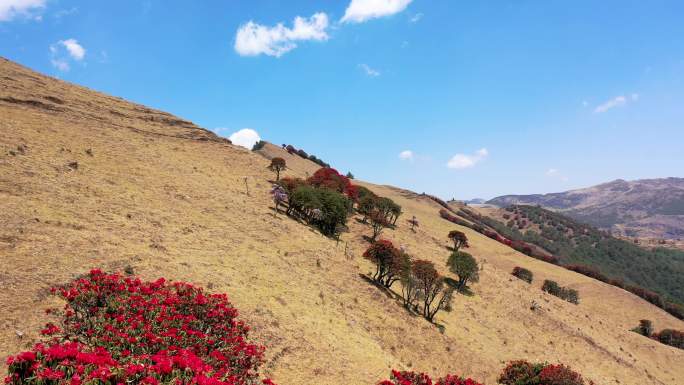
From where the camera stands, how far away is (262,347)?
54.6ft

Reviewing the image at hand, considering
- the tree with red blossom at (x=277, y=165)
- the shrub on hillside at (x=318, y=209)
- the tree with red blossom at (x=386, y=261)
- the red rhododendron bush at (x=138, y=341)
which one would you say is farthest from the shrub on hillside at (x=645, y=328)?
the red rhododendron bush at (x=138, y=341)

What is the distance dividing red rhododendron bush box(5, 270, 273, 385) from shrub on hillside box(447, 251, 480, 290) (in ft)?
123

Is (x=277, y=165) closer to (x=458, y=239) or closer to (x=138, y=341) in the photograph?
(x=458, y=239)

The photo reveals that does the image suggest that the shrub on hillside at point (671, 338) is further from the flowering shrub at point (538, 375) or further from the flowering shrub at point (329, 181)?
the flowering shrub at point (329, 181)

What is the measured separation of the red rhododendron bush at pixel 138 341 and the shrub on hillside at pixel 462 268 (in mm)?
37595

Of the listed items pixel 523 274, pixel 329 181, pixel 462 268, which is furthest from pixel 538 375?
pixel 523 274

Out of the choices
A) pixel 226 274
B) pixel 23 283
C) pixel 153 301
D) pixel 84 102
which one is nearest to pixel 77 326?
pixel 153 301

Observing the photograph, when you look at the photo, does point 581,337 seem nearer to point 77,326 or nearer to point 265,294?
point 265,294

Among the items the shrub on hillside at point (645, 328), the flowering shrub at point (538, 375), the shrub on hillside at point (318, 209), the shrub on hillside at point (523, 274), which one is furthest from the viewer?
the shrub on hillside at point (523, 274)

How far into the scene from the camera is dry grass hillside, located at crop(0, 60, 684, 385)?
1858 centimetres

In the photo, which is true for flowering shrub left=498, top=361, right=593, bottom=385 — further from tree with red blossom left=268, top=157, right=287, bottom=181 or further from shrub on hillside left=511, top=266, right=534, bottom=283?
shrub on hillside left=511, top=266, right=534, bottom=283

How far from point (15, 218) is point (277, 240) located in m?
19.9

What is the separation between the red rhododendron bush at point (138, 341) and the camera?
8.20 metres

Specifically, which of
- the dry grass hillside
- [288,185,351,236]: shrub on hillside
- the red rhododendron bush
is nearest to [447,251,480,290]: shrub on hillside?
the dry grass hillside
